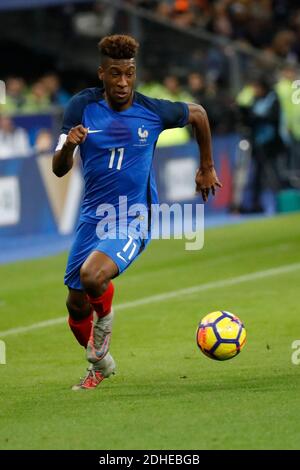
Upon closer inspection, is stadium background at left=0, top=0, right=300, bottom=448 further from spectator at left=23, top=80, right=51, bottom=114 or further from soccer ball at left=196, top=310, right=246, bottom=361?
soccer ball at left=196, top=310, right=246, bottom=361

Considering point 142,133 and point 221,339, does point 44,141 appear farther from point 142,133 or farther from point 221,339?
point 221,339

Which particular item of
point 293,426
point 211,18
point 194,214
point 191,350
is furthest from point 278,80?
point 293,426

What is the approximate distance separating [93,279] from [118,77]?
1.42m

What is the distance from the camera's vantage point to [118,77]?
8555 mm

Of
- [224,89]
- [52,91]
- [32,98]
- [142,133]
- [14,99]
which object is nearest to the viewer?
[142,133]

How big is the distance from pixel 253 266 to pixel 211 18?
1472cm

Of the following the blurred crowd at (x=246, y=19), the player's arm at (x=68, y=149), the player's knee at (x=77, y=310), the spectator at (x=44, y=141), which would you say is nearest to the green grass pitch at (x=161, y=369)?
the player's knee at (x=77, y=310)

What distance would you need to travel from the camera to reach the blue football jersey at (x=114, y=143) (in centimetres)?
873

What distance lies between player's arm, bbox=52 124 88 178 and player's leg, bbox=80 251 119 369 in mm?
630

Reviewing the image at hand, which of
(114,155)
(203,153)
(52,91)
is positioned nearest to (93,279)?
(114,155)

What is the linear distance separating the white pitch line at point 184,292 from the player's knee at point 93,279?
338cm

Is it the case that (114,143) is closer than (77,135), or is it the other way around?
(77,135)

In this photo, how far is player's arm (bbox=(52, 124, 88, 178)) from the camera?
27.0 ft

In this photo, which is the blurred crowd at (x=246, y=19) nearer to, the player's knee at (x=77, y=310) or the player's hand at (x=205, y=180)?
the player's hand at (x=205, y=180)
